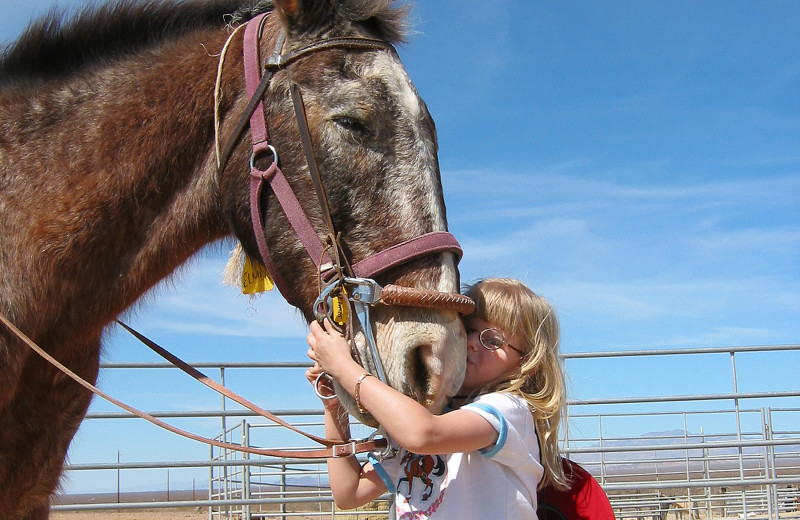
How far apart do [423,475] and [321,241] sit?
28.4 inches

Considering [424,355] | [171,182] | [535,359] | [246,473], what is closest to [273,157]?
[171,182]

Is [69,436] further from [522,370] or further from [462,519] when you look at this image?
[522,370]

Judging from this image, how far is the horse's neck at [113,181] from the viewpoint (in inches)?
75.3

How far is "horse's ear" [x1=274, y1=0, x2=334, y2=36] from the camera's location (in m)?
1.99

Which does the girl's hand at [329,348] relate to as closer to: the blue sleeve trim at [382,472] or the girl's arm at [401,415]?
the girl's arm at [401,415]

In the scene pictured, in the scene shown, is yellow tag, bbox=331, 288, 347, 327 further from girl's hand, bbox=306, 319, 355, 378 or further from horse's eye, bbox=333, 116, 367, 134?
horse's eye, bbox=333, 116, 367, 134

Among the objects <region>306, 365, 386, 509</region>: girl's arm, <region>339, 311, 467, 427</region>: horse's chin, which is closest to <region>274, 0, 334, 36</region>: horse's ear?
<region>339, 311, 467, 427</region>: horse's chin

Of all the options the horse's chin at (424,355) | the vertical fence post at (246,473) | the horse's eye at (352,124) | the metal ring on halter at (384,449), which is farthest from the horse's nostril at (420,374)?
the vertical fence post at (246,473)

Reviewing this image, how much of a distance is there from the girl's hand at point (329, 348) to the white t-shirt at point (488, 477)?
0.35 meters

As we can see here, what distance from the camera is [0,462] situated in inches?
78.3

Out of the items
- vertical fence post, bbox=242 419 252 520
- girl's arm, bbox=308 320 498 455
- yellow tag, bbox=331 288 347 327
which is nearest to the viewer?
girl's arm, bbox=308 320 498 455

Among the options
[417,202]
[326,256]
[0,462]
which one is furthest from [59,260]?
[417,202]

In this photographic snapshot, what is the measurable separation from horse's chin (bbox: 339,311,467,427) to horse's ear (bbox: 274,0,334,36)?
0.91 meters

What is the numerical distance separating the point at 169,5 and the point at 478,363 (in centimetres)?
155
